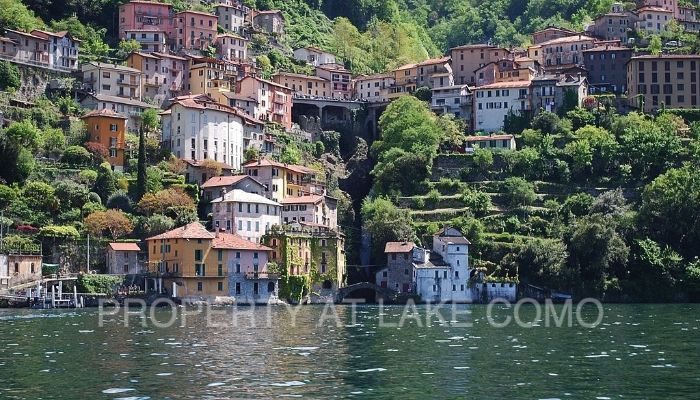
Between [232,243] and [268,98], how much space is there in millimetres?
37102

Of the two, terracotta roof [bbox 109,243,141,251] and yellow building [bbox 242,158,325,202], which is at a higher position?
yellow building [bbox 242,158,325,202]

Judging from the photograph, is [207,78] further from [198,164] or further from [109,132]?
[109,132]

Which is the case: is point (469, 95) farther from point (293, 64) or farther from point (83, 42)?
point (83, 42)

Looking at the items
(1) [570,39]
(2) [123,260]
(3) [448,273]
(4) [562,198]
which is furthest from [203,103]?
(1) [570,39]

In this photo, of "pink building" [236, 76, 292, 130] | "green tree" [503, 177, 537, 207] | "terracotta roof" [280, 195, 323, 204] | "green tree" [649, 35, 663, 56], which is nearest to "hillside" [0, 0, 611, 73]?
"pink building" [236, 76, 292, 130]

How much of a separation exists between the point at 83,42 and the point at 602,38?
66285mm

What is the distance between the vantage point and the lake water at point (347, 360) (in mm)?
42156

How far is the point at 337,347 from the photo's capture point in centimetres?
5731

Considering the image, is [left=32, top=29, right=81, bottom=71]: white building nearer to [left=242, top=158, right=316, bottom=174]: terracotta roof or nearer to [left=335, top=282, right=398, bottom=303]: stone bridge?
[left=242, top=158, right=316, bottom=174]: terracotta roof

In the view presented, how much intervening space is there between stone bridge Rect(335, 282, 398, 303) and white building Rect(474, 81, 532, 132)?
35.3 metres

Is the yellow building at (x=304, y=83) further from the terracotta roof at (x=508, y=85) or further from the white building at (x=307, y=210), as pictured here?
the white building at (x=307, y=210)

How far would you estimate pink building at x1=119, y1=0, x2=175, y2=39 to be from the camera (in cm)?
14712

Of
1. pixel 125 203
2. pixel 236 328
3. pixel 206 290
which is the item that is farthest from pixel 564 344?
pixel 125 203

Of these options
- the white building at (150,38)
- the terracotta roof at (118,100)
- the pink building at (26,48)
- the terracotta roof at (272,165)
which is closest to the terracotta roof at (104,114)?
the terracotta roof at (118,100)
